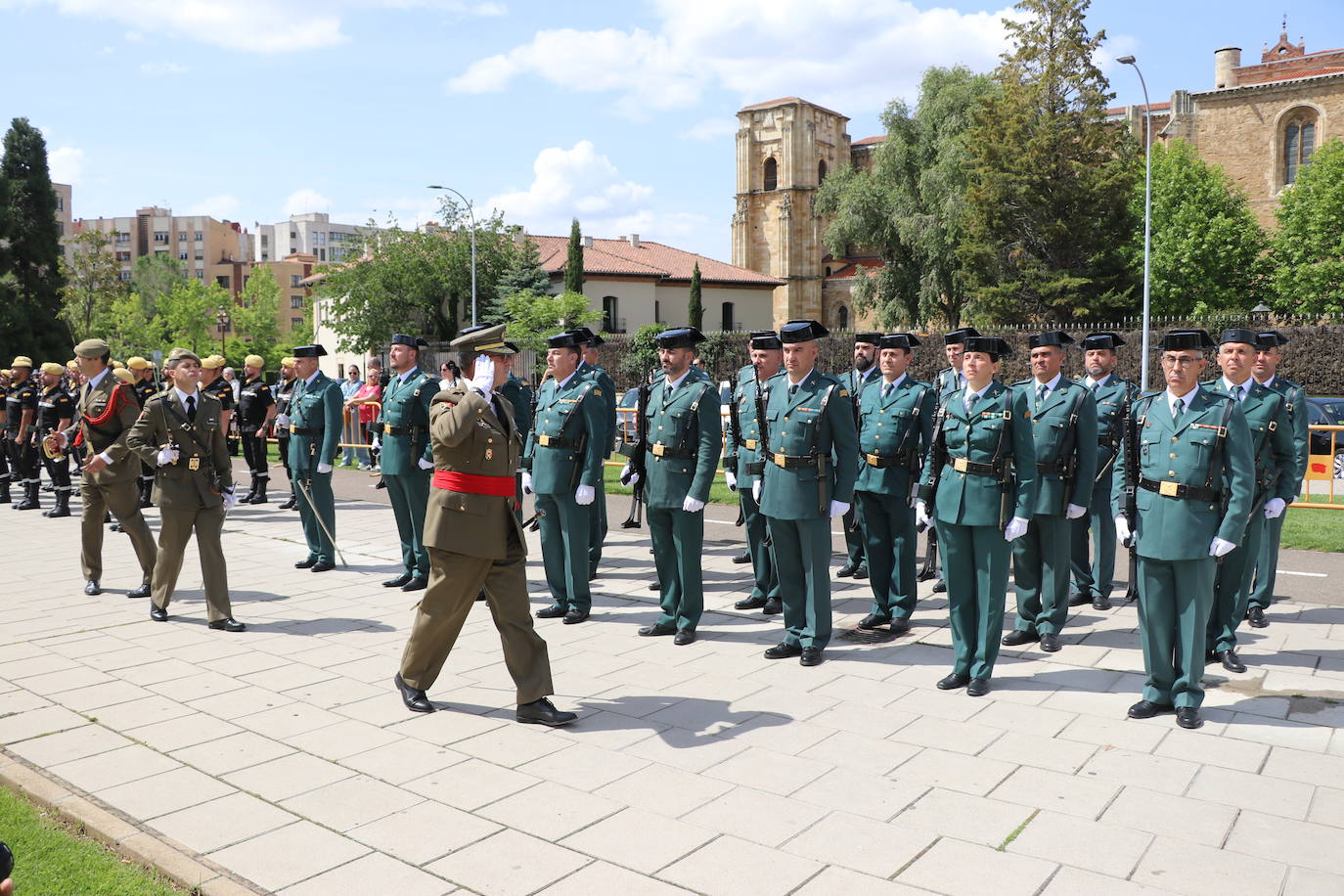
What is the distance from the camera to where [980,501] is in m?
6.10

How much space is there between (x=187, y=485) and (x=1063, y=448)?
20.5ft

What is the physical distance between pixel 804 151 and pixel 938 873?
258 feet

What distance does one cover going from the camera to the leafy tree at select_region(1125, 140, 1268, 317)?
4184cm

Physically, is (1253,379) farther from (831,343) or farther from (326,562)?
(831,343)

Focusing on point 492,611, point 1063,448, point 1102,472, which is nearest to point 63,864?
point 492,611

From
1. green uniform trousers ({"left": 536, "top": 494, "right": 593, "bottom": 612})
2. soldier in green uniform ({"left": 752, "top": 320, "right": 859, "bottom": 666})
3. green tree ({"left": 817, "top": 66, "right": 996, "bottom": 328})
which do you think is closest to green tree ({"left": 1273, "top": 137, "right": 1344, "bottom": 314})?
green tree ({"left": 817, "top": 66, "right": 996, "bottom": 328})

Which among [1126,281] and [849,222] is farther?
[849,222]

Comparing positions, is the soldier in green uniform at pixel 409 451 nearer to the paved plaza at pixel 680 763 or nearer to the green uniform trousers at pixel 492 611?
the paved plaza at pixel 680 763

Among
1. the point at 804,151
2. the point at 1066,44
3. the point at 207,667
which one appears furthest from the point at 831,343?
the point at 804,151

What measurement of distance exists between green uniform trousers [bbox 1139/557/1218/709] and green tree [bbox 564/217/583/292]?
5112cm

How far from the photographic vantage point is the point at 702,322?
64312 millimetres

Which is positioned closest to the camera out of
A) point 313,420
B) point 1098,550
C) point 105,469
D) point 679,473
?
point 679,473

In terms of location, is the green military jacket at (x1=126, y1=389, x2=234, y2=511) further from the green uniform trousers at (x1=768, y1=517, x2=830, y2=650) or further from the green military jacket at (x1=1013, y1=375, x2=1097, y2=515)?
the green military jacket at (x1=1013, y1=375, x2=1097, y2=515)

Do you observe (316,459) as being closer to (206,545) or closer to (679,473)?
(206,545)
